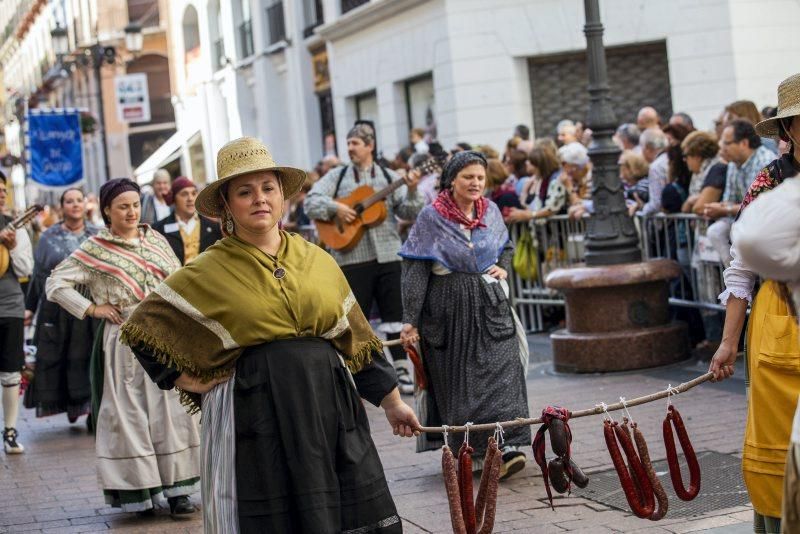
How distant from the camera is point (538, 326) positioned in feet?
47.8

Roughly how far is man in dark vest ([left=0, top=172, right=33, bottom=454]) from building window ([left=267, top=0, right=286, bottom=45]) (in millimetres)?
20834

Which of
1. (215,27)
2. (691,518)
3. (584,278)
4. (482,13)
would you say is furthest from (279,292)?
(215,27)

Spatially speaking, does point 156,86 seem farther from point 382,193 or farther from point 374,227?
point 382,193

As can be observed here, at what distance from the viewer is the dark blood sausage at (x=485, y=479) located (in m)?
4.92

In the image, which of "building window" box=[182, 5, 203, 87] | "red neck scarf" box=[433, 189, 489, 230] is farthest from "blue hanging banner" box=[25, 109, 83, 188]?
"red neck scarf" box=[433, 189, 489, 230]

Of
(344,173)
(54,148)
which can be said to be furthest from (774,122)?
(54,148)

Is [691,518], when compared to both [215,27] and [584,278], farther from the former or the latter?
[215,27]

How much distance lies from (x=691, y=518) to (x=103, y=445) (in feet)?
10.4

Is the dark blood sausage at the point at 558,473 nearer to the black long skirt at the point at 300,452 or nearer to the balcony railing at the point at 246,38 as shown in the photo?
the black long skirt at the point at 300,452

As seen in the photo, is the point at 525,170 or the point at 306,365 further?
the point at 525,170

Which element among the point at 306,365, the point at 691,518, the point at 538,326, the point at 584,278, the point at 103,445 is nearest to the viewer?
the point at 306,365

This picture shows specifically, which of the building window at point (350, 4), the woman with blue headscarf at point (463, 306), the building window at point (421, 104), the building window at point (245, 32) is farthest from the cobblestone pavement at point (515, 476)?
the building window at point (245, 32)

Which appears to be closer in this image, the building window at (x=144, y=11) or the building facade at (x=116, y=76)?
the building facade at (x=116, y=76)

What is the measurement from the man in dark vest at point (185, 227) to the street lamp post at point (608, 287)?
2893mm
